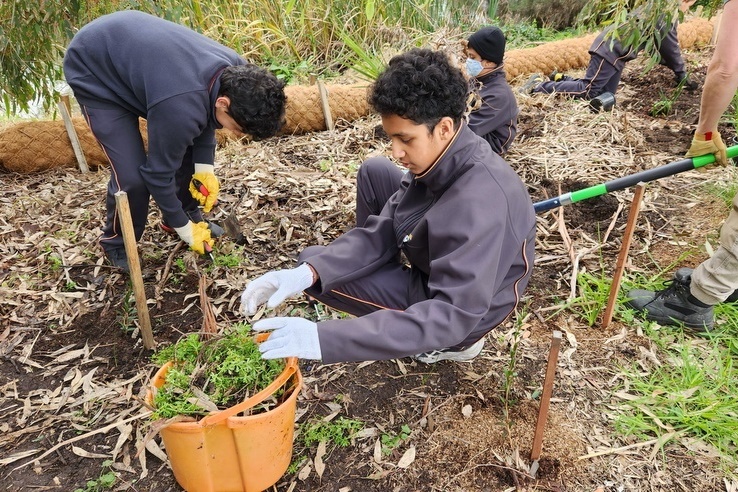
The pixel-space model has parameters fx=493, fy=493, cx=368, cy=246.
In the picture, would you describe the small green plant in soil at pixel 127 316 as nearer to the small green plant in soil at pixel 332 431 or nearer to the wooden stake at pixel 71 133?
the small green plant in soil at pixel 332 431

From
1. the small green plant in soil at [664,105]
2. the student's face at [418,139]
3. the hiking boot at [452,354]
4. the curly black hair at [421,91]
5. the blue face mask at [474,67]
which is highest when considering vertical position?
the curly black hair at [421,91]

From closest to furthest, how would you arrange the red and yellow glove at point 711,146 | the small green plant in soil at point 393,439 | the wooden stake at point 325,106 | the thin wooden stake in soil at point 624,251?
the small green plant in soil at point 393,439 → the thin wooden stake in soil at point 624,251 → the red and yellow glove at point 711,146 → the wooden stake at point 325,106

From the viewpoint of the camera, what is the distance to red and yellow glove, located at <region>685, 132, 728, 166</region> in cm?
234

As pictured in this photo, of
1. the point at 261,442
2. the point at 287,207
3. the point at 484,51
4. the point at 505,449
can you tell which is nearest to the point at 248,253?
the point at 287,207

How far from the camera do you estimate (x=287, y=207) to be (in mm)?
3350

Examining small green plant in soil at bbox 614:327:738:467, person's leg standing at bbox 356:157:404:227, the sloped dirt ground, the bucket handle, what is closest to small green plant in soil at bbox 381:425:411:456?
the sloped dirt ground

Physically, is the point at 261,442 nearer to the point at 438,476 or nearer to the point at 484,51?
the point at 438,476

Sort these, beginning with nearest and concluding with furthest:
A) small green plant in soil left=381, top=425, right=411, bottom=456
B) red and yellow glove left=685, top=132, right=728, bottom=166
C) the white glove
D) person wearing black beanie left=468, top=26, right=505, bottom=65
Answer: the white glove, small green plant in soil left=381, top=425, right=411, bottom=456, red and yellow glove left=685, top=132, right=728, bottom=166, person wearing black beanie left=468, top=26, right=505, bottom=65

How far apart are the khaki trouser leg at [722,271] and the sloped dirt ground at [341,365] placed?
1.14ft

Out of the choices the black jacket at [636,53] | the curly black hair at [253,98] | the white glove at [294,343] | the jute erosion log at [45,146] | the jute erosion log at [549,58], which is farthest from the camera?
the jute erosion log at [549,58]

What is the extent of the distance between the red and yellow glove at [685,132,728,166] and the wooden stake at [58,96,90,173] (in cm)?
391

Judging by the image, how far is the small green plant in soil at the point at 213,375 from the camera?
1518 mm

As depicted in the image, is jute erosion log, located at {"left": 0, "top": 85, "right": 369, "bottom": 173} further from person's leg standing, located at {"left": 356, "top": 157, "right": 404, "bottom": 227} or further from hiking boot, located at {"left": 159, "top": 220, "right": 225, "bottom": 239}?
person's leg standing, located at {"left": 356, "top": 157, "right": 404, "bottom": 227}

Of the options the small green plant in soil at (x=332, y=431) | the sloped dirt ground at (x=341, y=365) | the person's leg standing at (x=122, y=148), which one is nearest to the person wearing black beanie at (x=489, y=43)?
the sloped dirt ground at (x=341, y=365)
